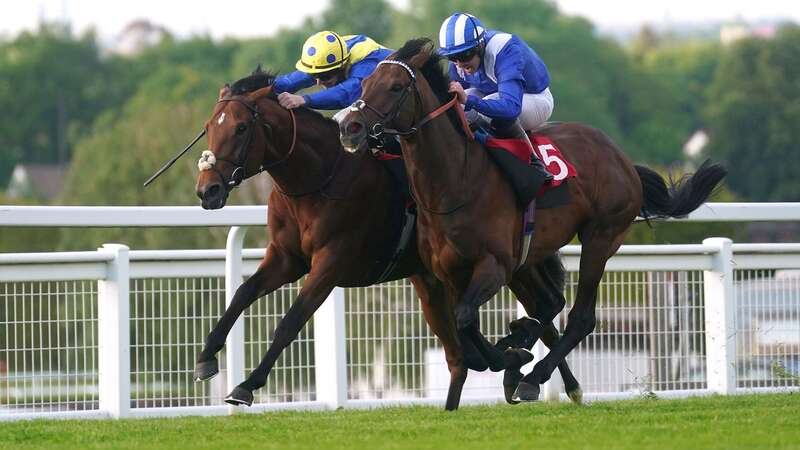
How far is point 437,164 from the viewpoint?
7391mm

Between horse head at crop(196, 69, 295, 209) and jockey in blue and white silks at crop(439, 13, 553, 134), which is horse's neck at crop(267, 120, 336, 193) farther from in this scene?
jockey in blue and white silks at crop(439, 13, 553, 134)

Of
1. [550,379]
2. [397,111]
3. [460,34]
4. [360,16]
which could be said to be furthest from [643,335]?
[360,16]

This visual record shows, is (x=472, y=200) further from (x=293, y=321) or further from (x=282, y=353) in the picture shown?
(x=282, y=353)

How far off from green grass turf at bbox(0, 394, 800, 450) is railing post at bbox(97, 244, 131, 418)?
0.36 m

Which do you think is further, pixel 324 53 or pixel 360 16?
pixel 360 16

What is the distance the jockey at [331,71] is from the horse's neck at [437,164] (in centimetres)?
49

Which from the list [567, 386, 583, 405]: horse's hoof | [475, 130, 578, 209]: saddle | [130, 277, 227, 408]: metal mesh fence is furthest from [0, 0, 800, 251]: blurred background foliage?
[475, 130, 578, 209]: saddle

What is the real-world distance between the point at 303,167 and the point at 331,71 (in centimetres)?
55

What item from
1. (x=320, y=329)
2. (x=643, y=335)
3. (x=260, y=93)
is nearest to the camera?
(x=260, y=93)

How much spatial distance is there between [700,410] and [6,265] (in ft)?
10.9

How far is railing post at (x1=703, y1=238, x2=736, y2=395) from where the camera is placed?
364 inches

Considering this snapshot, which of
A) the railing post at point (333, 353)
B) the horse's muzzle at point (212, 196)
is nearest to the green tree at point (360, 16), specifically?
the railing post at point (333, 353)

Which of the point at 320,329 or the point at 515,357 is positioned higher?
the point at 320,329

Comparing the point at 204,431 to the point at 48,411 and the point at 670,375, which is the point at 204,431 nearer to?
the point at 48,411
